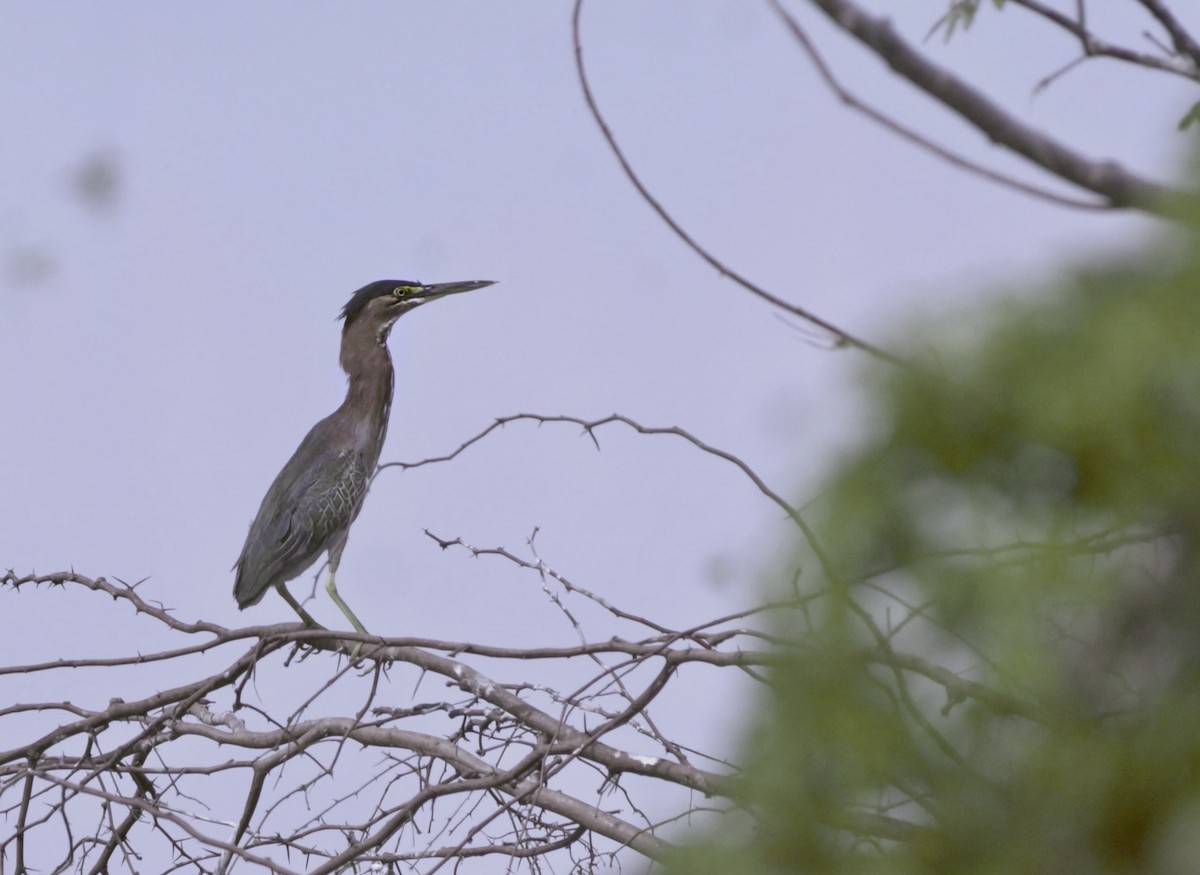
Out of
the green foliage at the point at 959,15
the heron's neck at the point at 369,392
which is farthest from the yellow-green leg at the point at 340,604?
the green foliage at the point at 959,15

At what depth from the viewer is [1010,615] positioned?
580mm

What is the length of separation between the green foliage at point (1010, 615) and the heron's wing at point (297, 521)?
10.5 feet

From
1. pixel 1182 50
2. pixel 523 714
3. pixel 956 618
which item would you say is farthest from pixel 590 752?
pixel 956 618

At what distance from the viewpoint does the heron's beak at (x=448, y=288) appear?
4.30 metres

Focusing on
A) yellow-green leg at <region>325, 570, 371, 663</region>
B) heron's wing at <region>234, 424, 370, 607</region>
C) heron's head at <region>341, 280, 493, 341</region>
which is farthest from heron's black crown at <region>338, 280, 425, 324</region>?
yellow-green leg at <region>325, 570, 371, 663</region>

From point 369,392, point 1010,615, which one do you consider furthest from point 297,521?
point 1010,615

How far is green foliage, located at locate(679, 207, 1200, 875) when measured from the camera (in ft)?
1.82

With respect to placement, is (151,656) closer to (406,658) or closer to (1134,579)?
(406,658)

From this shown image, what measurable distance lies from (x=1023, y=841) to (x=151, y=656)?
1.88 meters

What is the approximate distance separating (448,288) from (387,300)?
Answer: 0.22 m

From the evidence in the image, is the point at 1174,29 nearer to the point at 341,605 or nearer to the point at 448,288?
the point at 341,605

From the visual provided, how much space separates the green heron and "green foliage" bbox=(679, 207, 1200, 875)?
9.69 ft

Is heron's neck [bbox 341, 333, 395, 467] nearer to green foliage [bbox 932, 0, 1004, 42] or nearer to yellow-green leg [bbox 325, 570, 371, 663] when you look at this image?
yellow-green leg [bbox 325, 570, 371, 663]

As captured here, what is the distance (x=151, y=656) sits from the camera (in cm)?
217
